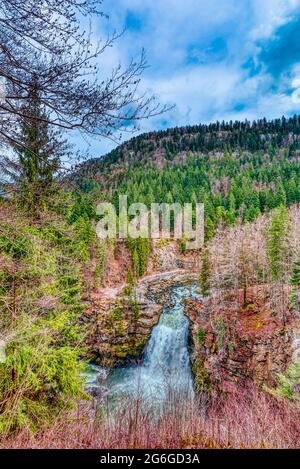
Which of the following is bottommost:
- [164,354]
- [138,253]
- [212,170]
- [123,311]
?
[164,354]

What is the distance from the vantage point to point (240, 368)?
23.6m

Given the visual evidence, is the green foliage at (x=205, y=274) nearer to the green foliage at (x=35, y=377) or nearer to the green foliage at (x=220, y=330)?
the green foliage at (x=220, y=330)

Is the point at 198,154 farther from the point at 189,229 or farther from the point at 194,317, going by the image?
the point at 194,317

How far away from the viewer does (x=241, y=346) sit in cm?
2453

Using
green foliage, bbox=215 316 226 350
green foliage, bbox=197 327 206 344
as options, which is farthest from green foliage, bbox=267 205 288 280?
green foliage, bbox=197 327 206 344

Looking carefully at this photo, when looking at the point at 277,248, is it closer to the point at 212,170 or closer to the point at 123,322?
the point at 123,322

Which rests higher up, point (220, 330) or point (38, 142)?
point (38, 142)

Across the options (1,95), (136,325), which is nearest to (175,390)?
(1,95)

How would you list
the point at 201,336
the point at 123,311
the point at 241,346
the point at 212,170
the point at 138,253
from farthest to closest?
the point at 212,170
the point at 138,253
the point at 123,311
the point at 201,336
the point at 241,346

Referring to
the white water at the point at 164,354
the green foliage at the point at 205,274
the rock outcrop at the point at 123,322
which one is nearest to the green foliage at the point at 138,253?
the rock outcrop at the point at 123,322

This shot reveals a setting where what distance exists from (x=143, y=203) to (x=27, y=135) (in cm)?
6456

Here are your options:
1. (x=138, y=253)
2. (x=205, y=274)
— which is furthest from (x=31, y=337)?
(x=138, y=253)

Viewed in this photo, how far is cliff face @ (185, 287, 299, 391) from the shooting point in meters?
22.0

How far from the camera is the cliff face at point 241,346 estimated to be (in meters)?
22.0
